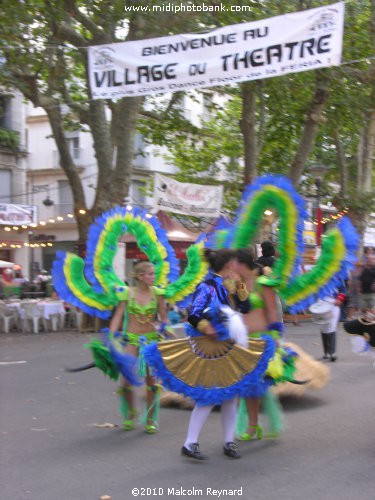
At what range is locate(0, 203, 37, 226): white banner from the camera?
995 inches

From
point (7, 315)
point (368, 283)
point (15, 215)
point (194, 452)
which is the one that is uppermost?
point (15, 215)

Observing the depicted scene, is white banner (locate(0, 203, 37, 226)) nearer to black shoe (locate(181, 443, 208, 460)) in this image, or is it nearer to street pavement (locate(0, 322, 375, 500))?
street pavement (locate(0, 322, 375, 500))

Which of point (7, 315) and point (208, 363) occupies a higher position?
point (208, 363)

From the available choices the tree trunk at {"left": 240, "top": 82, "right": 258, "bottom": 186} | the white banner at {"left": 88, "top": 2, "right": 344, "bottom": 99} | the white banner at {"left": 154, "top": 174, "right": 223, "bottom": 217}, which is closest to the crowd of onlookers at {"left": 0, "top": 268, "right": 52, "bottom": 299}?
the white banner at {"left": 154, "top": 174, "right": 223, "bottom": 217}

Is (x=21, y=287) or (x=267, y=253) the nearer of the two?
(x=267, y=253)

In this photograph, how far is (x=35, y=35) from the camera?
14.2 metres

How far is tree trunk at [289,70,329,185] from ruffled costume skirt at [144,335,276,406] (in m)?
10.5

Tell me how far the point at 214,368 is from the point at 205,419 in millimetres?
442

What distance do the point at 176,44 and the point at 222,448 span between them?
6022 millimetres

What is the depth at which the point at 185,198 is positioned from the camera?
16.8m

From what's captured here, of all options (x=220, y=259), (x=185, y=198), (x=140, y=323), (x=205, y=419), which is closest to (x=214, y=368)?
(x=205, y=419)

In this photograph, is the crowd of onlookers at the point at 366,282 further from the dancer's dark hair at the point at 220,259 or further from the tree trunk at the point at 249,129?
the dancer's dark hair at the point at 220,259

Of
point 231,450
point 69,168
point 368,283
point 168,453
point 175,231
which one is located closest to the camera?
point 231,450

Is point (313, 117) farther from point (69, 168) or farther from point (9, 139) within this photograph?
point (9, 139)
